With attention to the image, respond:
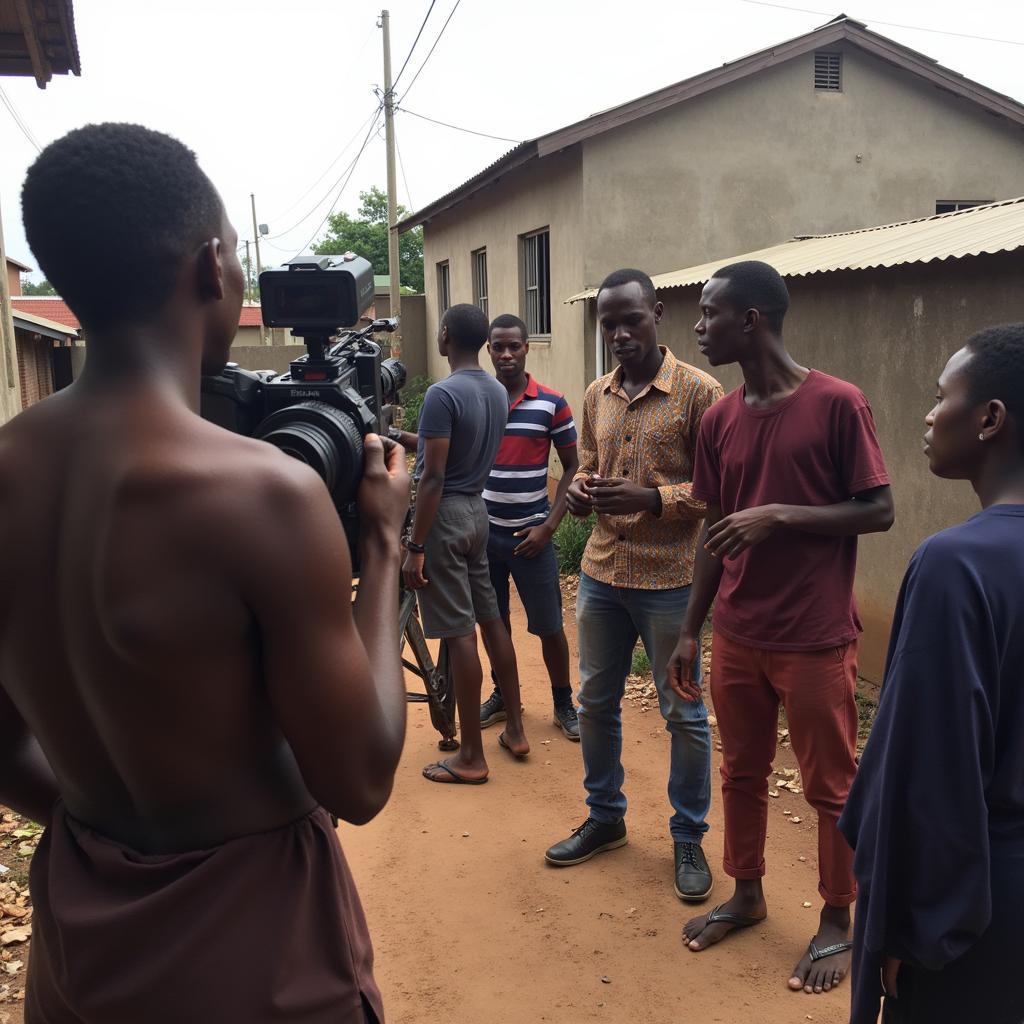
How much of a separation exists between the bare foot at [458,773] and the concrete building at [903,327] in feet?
7.33

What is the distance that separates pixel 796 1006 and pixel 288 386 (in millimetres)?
2354

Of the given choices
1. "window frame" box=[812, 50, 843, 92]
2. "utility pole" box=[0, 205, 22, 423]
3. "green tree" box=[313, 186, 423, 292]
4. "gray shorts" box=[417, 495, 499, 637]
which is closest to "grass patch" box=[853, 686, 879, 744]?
"gray shorts" box=[417, 495, 499, 637]

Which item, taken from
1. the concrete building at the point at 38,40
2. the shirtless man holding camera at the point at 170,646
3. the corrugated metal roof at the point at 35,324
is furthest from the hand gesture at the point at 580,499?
the corrugated metal roof at the point at 35,324

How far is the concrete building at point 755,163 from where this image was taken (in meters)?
9.92

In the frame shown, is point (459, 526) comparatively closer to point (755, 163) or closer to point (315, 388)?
point (315, 388)

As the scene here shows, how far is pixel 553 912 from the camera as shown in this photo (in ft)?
11.1

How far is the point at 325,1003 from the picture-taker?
48.6 inches

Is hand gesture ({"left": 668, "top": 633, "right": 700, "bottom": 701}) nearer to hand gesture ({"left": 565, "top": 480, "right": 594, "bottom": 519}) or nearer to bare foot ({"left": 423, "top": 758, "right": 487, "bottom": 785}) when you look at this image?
hand gesture ({"left": 565, "top": 480, "right": 594, "bottom": 519})

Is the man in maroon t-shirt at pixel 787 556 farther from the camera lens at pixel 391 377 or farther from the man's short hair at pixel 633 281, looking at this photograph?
the camera lens at pixel 391 377

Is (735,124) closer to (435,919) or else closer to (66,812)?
(435,919)

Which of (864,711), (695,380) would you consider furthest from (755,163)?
(695,380)

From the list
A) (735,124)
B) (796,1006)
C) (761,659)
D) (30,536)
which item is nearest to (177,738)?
(30,536)

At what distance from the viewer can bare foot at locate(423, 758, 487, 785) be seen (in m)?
4.35

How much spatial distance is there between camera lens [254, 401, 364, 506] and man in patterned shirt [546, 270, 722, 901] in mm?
1820
